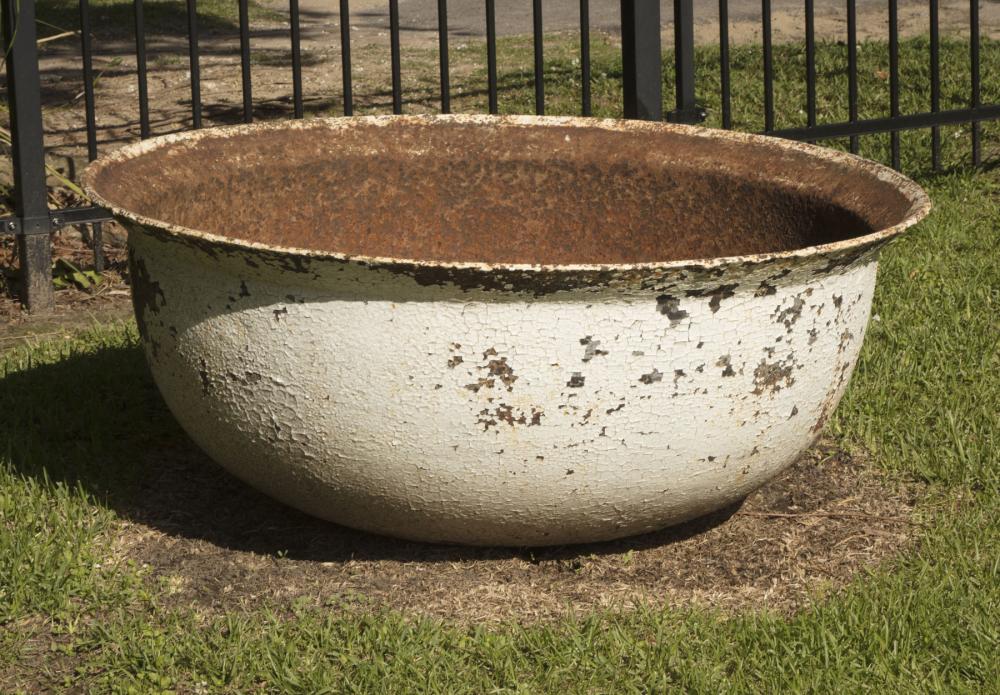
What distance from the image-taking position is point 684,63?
5598mm

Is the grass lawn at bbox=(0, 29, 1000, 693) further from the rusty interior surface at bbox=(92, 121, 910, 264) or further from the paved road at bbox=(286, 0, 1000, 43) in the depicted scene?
the paved road at bbox=(286, 0, 1000, 43)

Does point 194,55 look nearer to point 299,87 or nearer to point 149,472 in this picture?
point 299,87

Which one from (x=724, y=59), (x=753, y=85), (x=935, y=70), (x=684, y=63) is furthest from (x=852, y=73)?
(x=753, y=85)

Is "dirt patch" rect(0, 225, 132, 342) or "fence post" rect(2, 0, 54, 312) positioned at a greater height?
"fence post" rect(2, 0, 54, 312)

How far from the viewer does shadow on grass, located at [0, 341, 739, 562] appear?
3.33 m

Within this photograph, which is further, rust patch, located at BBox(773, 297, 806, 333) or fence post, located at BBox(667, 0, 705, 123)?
fence post, located at BBox(667, 0, 705, 123)

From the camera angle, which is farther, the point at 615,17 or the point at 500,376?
the point at 615,17

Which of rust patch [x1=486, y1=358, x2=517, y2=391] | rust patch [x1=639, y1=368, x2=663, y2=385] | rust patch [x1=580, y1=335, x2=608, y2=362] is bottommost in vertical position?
rust patch [x1=639, y1=368, x2=663, y2=385]

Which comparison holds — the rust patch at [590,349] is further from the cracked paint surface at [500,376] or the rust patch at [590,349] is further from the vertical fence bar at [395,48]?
the vertical fence bar at [395,48]

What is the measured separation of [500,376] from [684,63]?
3.13 m

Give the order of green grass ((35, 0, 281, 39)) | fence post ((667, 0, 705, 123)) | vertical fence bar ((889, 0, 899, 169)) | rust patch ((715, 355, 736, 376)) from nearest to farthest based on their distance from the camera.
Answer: rust patch ((715, 355, 736, 376)) < fence post ((667, 0, 705, 123)) < vertical fence bar ((889, 0, 899, 169)) < green grass ((35, 0, 281, 39))

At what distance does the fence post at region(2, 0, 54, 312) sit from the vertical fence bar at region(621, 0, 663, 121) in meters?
2.15

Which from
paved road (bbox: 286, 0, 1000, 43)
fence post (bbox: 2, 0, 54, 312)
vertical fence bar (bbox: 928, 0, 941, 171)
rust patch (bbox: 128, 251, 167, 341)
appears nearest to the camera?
rust patch (bbox: 128, 251, 167, 341)

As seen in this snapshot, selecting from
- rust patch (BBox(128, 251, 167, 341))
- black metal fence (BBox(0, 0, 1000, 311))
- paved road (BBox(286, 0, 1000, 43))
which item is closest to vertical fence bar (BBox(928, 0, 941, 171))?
black metal fence (BBox(0, 0, 1000, 311))
